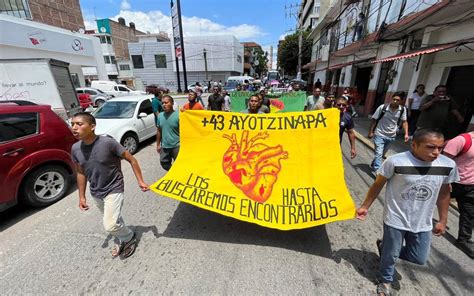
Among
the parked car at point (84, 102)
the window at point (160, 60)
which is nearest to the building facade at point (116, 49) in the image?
the window at point (160, 60)

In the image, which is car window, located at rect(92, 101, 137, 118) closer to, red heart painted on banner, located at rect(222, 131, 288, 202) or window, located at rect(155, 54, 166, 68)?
red heart painted on banner, located at rect(222, 131, 288, 202)

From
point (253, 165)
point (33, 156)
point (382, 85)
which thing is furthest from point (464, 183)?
point (382, 85)

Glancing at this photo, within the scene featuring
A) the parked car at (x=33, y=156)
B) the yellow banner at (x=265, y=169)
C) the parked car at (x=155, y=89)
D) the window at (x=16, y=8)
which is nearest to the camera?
the yellow banner at (x=265, y=169)

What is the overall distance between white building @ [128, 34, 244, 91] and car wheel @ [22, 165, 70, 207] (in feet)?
128

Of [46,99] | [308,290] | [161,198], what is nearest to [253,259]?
[308,290]

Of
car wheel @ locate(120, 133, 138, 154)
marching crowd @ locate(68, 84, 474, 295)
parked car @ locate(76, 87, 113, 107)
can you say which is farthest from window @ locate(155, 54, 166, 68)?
marching crowd @ locate(68, 84, 474, 295)

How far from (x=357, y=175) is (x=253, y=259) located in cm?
341

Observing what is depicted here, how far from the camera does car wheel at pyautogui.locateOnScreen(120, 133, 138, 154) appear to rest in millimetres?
6195

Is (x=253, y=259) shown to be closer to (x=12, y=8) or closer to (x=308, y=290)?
(x=308, y=290)

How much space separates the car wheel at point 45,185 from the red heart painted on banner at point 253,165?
3.22 metres

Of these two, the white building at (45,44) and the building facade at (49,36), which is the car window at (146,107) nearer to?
the building facade at (49,36)

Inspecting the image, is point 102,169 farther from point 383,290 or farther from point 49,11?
point 49,11

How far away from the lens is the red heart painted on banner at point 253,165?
9.37 ft

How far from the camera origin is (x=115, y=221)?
2451mm
